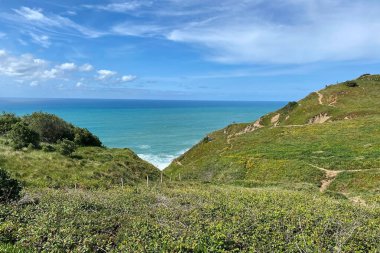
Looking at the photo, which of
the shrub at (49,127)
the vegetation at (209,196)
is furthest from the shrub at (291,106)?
the shrub at (49,127)

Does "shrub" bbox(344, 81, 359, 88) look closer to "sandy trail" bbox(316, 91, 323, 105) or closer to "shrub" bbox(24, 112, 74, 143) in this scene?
"sandy trail" bbox(316, 91, 323, 105)

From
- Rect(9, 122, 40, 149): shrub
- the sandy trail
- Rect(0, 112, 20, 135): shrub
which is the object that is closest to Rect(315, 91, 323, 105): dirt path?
the sandy trail

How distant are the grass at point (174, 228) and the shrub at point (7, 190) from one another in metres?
1.18

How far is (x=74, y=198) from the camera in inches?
622

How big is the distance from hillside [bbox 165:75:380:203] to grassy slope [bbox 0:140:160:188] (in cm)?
951

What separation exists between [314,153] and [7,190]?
142ft

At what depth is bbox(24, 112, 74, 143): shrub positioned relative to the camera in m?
47.9

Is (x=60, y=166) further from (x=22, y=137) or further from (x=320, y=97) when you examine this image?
(x=320, y=97)

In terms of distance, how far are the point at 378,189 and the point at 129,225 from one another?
28.9 meters

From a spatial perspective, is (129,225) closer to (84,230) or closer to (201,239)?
(84,230)

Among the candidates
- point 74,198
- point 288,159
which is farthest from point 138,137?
point 74,198

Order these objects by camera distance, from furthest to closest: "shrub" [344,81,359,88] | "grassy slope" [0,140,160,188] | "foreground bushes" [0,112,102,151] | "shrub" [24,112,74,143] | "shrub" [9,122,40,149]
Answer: "shrub" [344,81,359,88]
"shrub" [24,112,74,143]
"foreground bushes" [0,112,102,151]
"shrub" [9,122,40,149]
"grassy slope" [0,140,160,188]

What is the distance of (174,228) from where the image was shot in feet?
40.0

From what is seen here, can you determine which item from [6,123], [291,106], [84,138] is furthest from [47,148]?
[291,106]
